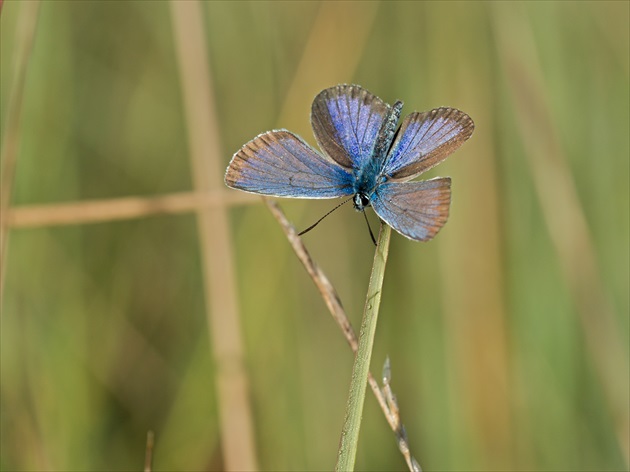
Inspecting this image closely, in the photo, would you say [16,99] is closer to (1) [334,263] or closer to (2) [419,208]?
(2) [419,208]

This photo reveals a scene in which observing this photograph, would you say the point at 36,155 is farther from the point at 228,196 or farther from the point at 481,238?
the point at 481,238

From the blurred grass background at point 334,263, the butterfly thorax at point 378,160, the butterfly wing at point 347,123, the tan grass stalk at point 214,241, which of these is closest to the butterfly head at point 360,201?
the butterfly thorax at point 378,160

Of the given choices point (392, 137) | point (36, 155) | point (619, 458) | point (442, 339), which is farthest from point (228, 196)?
point (619, 458)

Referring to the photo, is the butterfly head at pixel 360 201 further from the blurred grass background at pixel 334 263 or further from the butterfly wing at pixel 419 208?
the blurred grass background at pixel 334 263

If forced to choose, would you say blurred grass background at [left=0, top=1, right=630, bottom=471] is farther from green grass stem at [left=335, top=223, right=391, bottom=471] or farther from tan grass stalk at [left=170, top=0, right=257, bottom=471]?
green grass stem at [left=335, top=223, right=391, bottom=471]

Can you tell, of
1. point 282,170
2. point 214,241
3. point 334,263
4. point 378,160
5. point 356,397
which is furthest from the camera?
point 334,263

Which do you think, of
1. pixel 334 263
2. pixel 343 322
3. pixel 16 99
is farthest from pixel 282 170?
pixel 334 263

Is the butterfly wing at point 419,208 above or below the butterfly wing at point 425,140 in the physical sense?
below
